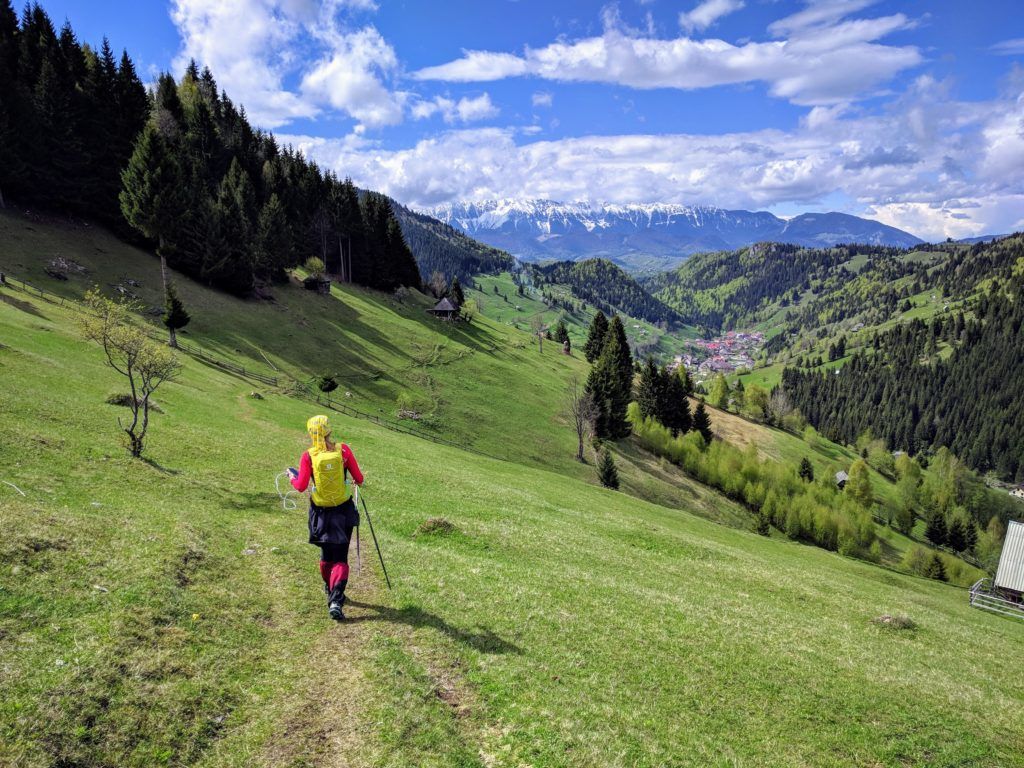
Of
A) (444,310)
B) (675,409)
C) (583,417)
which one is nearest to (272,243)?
(444,310)

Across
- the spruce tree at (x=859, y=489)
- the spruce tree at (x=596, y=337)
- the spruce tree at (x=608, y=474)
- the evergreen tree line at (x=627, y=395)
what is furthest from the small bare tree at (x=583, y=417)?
the spruce tree at (x=859, y=489)

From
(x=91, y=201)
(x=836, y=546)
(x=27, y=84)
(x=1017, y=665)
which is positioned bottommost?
(x=836, y=546)

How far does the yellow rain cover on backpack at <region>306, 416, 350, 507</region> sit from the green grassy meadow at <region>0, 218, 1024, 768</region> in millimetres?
2953

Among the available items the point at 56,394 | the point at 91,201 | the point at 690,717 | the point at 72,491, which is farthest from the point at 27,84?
the point at 690,717

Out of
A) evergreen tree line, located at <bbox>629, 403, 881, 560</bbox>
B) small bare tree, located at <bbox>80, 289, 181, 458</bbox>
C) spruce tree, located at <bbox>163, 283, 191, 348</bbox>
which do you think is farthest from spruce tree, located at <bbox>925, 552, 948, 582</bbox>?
spruce tree, located at <bbox>163, 283, 191, 348</bbox>

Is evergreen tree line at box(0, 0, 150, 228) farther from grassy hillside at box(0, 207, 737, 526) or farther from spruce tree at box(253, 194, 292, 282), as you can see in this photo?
spruce tree at box(253, 194, 292, 282)

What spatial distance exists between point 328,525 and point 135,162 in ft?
261

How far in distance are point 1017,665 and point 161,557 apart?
29514 mm

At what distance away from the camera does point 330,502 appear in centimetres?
1257

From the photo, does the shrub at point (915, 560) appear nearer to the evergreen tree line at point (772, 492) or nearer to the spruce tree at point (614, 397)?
the evergreen tree line at point (772, 492)

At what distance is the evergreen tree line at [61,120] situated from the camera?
68.1 m

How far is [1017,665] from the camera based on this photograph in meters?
19.0

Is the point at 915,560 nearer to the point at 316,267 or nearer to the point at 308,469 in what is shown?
the point at 308,469

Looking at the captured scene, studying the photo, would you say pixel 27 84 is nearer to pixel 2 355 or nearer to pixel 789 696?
pixel 2 355
